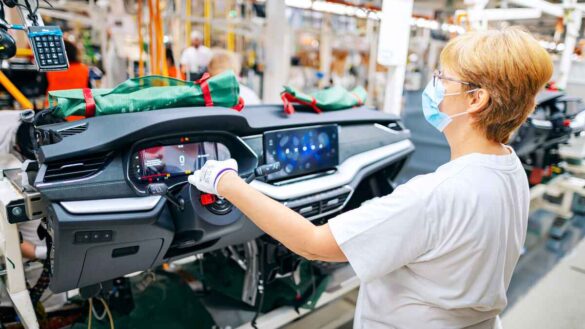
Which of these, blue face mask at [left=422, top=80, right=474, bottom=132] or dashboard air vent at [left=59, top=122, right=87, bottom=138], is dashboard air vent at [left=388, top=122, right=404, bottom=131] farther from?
dashboard air vent at [left=59, top=122, right=87, bottom=138]

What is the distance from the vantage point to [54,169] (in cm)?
127


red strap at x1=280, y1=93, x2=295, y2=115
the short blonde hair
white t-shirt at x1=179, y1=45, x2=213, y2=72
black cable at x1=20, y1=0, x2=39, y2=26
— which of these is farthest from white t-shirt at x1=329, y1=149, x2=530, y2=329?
white t-shirt at x1=179, y1=45, x2=213, y2=72

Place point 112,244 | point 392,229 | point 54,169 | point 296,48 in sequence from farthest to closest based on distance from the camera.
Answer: point 296,48, point 112,244, point 54,169, point 392,229

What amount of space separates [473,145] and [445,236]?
271mm

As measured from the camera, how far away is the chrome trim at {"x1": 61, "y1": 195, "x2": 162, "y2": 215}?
49.2 inches

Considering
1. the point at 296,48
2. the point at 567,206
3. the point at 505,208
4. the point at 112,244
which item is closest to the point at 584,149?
the point at 567,206

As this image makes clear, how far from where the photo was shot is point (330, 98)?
240 cm

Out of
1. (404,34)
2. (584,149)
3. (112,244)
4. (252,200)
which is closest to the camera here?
(252,200)

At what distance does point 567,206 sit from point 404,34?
335 cm

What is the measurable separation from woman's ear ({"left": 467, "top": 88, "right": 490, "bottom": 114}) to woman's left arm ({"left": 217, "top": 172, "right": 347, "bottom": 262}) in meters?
0.49

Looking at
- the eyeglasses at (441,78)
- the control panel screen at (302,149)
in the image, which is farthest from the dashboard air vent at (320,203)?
the eyeglasses at (441,78)

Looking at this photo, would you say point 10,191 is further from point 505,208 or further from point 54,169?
point 505,208

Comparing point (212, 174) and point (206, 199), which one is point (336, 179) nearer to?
point (206, 199)

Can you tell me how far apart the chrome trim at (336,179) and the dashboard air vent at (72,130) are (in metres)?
0.68
